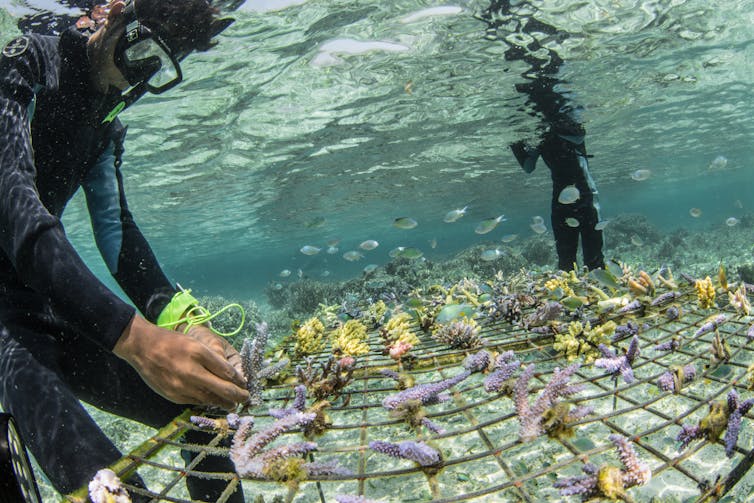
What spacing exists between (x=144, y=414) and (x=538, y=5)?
11.4 meters

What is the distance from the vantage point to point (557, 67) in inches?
516

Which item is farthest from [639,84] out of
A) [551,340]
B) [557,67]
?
[551,340]

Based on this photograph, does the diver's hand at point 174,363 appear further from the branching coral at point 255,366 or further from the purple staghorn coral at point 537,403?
the purple staghorn coral at point 537,403

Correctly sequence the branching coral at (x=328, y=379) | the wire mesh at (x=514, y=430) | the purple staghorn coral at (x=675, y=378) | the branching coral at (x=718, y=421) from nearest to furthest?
the branching coral at (x=718, y=421), the purple staghorn coral at (x=675, y=378), the wire mesh at (x=514, y=430), the branching coral at (x=328, y=379)

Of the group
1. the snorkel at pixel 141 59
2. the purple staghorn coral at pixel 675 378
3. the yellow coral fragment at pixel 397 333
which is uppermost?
the snorkel at pixel 141 59

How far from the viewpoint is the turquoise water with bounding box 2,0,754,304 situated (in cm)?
1046

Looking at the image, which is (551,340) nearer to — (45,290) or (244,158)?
(45,290)

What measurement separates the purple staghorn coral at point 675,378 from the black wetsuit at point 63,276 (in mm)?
2965

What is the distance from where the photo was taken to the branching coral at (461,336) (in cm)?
389

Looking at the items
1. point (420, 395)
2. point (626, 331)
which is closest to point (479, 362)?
point (420, 395)

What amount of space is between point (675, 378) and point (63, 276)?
3396 millimetres

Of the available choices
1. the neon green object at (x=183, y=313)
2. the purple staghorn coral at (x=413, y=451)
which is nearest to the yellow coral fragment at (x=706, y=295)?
the purple staghorn coral at (x=413, y=451)

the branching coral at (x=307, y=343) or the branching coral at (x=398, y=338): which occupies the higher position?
the branching coral at (x=398, y=338)

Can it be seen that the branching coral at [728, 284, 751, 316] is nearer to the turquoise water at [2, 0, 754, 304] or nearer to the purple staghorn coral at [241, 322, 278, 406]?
the purple staghorn coral at [241, 322, 278, 406]
